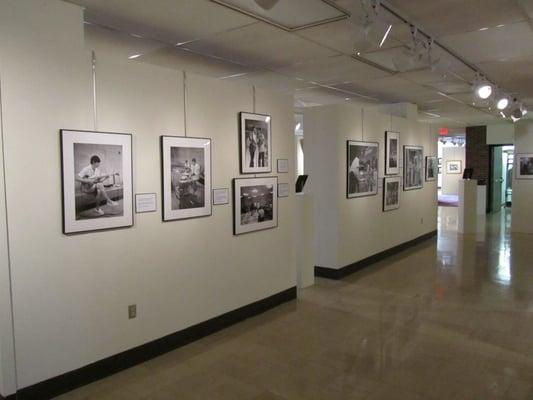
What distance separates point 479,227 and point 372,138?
589 centimetres

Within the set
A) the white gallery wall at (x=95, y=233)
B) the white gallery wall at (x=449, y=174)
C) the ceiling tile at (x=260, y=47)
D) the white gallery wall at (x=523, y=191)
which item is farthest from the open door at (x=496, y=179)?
the white gallery wall at (x=95, y=233)

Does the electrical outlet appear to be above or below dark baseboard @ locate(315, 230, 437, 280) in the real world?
above

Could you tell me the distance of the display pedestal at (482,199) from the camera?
13914 millimetres

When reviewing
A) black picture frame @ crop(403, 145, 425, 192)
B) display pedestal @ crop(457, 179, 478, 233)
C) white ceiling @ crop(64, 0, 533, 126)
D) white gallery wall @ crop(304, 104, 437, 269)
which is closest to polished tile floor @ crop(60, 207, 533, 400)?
white gallery wall @ crop(304, 104, 437, 269)

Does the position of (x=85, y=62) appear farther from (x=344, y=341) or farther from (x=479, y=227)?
(x=479, y=227)

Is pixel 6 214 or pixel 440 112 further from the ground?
pixel 440 112

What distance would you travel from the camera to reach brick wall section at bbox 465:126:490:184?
45.7 ft

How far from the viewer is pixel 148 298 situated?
3.81 meters

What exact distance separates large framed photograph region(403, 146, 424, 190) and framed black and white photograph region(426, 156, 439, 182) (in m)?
0.40

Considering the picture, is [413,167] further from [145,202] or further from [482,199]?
[482,199]

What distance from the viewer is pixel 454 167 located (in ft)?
A: 70.6

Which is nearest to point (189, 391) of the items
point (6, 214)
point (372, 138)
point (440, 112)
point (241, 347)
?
point (241, 347)

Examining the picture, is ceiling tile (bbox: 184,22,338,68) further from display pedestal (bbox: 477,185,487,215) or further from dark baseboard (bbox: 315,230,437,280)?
display pedestal (bbox: 477,185,487,215)

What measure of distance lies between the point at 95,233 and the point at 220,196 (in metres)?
1.39
